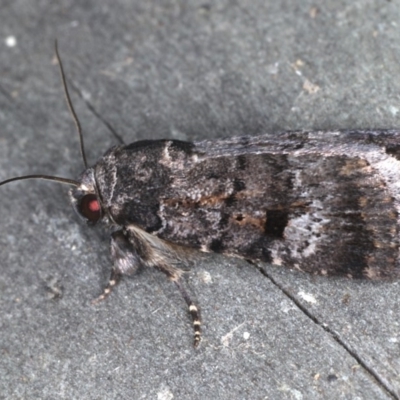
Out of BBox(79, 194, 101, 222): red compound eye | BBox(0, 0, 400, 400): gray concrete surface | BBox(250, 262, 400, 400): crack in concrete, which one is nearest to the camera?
BBox(250, 262, 400, 400): crack in concrete

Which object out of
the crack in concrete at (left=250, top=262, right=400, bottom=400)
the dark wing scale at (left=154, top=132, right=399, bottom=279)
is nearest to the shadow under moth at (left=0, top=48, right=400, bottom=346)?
the dark wing scale at (left=154, top=132, right=399, bottom=279)

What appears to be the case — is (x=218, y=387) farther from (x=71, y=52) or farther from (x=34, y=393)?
(x=71, y=52)

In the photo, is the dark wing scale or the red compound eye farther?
the red compound eye

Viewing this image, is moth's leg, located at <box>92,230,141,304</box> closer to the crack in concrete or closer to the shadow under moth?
the shadow under moth

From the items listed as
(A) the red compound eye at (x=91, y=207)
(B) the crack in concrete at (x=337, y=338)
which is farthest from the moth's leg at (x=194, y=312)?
(A) the red compound eye at (x=91, y=207)

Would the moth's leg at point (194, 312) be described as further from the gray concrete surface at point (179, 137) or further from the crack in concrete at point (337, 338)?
the crack in concrete at point (337, 338)

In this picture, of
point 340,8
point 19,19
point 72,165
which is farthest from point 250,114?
point 19,19
